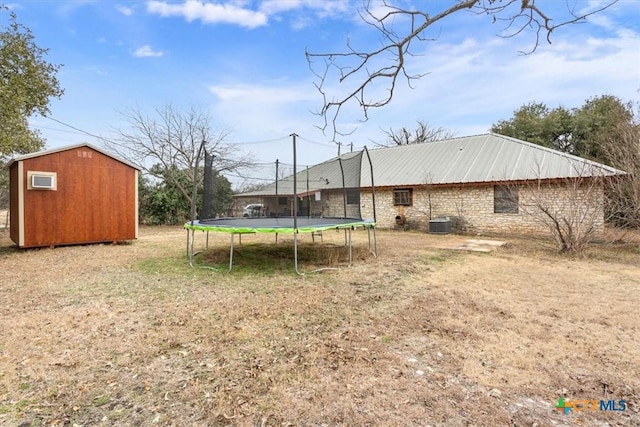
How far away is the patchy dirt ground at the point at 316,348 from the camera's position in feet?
6.10

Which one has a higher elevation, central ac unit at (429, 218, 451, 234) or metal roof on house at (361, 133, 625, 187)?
metal roof on house at (361, 133, 625, 187)

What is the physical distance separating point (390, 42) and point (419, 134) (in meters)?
25.5

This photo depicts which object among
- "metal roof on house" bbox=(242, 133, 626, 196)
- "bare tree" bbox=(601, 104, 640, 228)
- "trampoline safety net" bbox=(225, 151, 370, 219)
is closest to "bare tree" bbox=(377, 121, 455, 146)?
"metal roof on house" bbox=(242, 133, 626, 196)

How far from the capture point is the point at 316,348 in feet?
8.61

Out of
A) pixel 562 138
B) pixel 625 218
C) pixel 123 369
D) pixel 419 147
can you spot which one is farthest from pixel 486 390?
pixel 562 138

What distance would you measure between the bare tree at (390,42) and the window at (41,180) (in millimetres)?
7184

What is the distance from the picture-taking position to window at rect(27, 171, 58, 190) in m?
7.05

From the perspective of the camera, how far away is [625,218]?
25.0 feet

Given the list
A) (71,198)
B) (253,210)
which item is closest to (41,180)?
(71,198)

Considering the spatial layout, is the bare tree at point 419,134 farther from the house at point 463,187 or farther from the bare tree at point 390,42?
the bare tree at point 390,42

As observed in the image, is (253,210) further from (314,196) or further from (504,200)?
(504,200)

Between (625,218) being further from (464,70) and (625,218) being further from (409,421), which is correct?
(409,421)

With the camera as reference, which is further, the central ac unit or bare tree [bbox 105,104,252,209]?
bare tree [bbox 105,104,252,209]

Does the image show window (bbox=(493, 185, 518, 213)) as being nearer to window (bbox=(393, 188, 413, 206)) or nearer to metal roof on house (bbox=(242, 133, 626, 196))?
metal roof on house (bbox=(242, 133, 626, 196))
